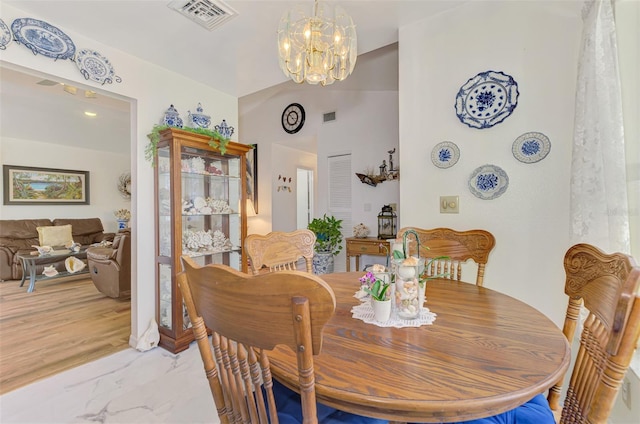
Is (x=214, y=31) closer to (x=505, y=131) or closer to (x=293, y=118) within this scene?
(x=505, y=131)

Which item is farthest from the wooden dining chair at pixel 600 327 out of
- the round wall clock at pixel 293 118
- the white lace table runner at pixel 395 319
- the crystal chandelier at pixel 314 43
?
the round wall clock at pixel 293 118

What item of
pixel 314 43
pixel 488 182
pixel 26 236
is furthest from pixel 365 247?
pixel 26 236

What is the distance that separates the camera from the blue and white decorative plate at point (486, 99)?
193cm

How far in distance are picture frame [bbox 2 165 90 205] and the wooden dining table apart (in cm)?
688

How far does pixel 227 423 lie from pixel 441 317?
79 centimetres

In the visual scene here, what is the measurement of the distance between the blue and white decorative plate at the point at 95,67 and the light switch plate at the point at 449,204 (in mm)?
2738

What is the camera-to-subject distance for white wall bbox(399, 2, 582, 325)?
1.81 metres

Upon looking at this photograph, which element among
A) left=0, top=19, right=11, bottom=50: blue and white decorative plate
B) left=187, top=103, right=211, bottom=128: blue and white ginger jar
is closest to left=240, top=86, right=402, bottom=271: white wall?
left=187, top=103, right=211, bottom=128: blue and white ginger jar

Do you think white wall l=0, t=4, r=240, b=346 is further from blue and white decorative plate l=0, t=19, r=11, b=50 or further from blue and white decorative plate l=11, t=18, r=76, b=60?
blue and white decorative plate l=0, t=19, r=11, b=50

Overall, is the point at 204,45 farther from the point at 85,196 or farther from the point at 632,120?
the point at 85,196

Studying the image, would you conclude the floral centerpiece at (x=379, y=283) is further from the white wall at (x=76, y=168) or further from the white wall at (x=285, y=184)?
the white wall at (x=76, y=168)

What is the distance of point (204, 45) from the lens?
8.03 ft

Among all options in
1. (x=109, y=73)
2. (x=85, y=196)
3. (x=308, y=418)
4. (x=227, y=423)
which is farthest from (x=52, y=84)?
(x=308, y=418)

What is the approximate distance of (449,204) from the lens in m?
2.16
